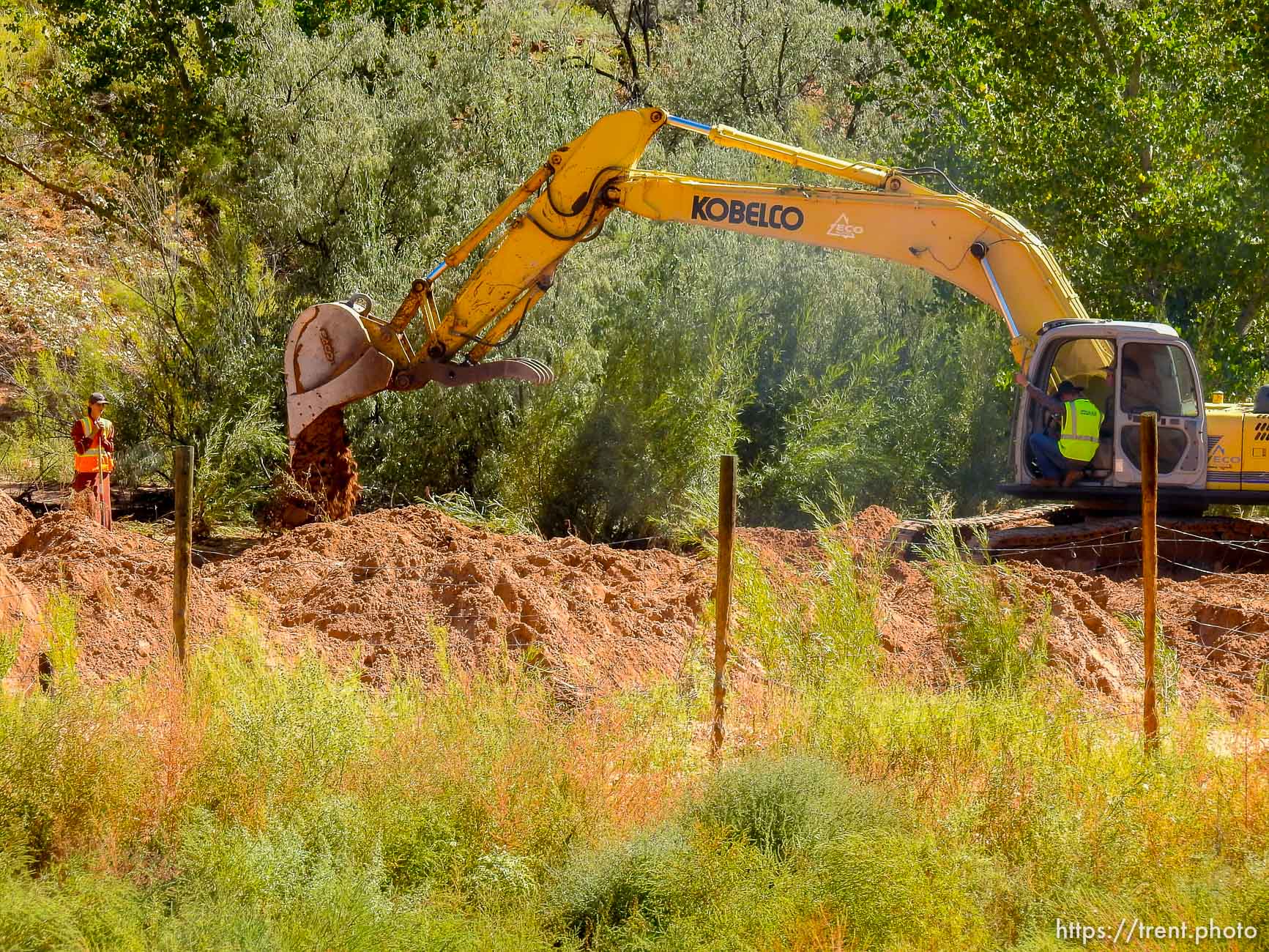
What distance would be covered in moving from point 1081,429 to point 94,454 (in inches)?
375

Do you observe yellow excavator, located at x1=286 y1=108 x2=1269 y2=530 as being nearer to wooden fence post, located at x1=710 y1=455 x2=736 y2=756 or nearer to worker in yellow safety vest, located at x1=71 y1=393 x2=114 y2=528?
worker in yellow safety vest, located at x1=71 y1=393 x2=114 y2=528

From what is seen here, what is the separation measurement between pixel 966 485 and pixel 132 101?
12924mm

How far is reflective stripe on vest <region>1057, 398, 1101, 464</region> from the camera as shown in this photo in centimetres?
1280

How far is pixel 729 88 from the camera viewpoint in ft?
84.1

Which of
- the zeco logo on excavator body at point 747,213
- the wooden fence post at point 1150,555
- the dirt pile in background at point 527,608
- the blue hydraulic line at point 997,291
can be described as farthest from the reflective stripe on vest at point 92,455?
the wooden fence post at point 1150,555

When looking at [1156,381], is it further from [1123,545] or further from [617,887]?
[617,887]

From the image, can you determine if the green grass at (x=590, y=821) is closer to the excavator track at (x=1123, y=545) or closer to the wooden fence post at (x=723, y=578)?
the wooden fence post at (x=723, y=578)

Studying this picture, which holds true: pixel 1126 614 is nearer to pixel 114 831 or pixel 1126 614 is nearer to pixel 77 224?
pixel 114 831

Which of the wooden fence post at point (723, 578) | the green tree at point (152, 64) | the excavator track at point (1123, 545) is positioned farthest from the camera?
the green tree at point (152, 64)

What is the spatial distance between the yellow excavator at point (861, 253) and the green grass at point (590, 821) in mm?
6153

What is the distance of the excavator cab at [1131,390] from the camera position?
1262cm

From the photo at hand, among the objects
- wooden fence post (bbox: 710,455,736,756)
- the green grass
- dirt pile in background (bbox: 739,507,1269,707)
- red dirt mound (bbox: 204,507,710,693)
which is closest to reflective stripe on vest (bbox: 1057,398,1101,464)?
dirt pile in background (bbox: 739,507,1269,707)

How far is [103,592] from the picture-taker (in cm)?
905

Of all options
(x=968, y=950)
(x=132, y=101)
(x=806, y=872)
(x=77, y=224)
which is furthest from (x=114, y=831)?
(x=77, y=224)
